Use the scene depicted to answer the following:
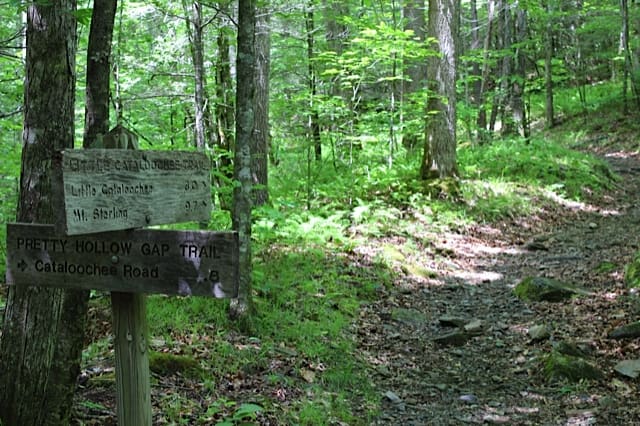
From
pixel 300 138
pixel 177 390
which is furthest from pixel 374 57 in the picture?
pixel 177 390

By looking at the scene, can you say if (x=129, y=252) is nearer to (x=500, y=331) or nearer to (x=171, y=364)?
(x=171, y=364)

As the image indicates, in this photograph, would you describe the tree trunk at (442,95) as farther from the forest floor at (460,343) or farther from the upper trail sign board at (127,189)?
the upper trail sign board at (127,189)

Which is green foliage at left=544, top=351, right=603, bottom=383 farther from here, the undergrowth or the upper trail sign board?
the upper trail sign board

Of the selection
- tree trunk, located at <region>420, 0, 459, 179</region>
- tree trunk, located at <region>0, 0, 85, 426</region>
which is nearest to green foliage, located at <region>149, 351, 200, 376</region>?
tree trunk, located at <region>0, 0, 85, 426</region>

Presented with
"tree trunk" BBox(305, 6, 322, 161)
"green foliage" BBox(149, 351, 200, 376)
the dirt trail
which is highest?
"tree trunk" BBox(305, 6, 322, 161)

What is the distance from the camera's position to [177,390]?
4.72 meters

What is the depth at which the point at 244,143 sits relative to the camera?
6.14 metres

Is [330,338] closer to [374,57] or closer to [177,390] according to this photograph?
[177,390]

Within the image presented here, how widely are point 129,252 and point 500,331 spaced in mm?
5513

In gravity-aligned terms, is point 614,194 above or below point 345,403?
above

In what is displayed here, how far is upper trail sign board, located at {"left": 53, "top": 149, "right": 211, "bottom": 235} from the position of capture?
8.04 feet

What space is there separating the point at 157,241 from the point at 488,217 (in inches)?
422

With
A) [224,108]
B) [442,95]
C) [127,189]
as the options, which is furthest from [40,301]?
[442,95]

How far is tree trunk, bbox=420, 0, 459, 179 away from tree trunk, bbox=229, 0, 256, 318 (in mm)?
7646
